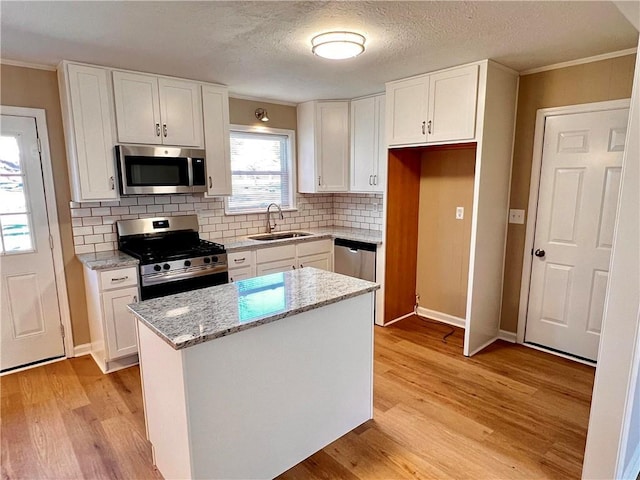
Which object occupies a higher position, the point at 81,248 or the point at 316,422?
the point at 81,248

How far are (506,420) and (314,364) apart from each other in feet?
4.50

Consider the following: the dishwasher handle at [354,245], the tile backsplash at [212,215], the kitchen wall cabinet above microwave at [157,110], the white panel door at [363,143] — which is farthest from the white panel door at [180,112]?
the dishwasher handle at [354,245]

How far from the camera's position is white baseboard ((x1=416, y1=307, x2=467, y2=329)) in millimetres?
3990

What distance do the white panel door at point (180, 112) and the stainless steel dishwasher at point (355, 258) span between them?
6.03ft

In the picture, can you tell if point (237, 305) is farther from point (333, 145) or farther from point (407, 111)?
point (333, 145)

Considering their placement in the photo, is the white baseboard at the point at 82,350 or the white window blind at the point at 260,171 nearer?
the white baseboard at the point at 82,350

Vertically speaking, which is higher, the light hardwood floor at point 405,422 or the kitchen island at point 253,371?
the kitchen island at point 253,371

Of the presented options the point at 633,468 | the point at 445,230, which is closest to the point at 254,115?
the point at 445,230

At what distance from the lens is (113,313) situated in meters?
3.00

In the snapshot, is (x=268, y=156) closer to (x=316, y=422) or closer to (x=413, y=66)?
→ (x=413, y=66)

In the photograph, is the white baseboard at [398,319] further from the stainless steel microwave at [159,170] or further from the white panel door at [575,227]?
the stainless steel microwave at [159,170]

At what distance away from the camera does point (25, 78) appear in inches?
115

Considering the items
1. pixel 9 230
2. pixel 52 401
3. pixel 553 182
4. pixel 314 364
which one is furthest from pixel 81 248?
pixel 553 182

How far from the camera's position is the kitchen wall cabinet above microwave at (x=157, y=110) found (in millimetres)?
3072
